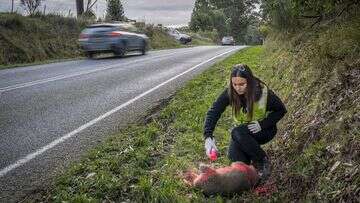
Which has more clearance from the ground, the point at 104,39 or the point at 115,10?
the point at 115,10

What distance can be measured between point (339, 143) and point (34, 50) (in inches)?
876

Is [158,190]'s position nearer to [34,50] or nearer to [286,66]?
[286,66]

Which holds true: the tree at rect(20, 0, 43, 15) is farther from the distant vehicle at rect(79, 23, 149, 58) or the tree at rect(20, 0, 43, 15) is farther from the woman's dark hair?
the woman's dark hair

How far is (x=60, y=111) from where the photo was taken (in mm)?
9453

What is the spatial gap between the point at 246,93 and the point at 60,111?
17.2ft

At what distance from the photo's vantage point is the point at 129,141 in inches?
279

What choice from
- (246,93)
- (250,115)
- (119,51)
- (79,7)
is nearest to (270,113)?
(250,115)

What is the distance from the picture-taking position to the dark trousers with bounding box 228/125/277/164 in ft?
17.2

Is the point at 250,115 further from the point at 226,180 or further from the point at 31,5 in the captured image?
the point at 31,5

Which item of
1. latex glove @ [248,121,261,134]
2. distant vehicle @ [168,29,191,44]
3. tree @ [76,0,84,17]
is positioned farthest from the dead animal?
distant vehicle @ [168,29,191,44]

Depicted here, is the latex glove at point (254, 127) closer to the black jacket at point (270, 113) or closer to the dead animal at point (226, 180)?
the black jacket at point (270, 113)

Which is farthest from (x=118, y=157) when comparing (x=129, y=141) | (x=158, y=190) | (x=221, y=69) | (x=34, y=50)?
(x=34, y=50)

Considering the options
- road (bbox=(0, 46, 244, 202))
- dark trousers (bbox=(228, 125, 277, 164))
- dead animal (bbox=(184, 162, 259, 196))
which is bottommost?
road (bbox=(0, 46, 244, 202))

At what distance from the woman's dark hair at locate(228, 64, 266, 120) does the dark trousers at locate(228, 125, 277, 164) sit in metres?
0.18
